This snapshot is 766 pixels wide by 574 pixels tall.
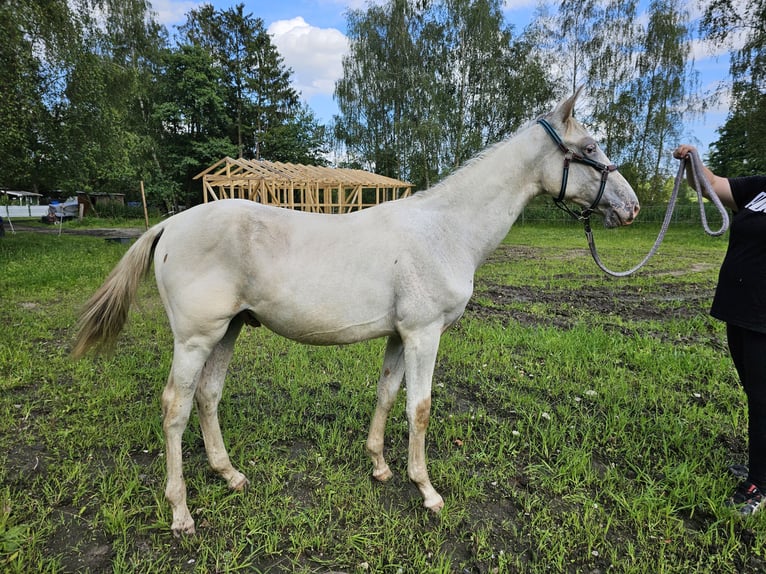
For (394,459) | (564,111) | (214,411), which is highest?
(564,111)

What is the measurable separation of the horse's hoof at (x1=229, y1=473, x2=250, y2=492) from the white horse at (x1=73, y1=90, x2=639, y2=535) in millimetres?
10

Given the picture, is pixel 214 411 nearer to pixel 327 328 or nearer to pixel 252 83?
pixel 327 328

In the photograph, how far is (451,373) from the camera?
169 inches

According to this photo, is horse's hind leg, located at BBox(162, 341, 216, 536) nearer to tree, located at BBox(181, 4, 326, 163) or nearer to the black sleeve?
the black sleeve

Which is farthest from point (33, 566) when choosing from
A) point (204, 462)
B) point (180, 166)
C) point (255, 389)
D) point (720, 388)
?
point (180, 166)

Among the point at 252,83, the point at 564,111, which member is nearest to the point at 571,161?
the point at 564,111

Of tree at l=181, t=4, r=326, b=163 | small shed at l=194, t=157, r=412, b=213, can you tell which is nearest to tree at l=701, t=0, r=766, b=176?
small shed at l=194, t=157, r=412, b=213

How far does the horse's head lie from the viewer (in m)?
2.45

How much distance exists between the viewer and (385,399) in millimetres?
2779

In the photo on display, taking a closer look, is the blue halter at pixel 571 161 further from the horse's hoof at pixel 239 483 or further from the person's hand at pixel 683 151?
the horse's hoof at pixel 239 483

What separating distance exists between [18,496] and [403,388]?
9.48 ft

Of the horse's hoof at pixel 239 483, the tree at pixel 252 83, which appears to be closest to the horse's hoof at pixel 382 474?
the horse's hoof at pixel 239 483

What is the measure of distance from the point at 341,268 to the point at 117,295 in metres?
1.41

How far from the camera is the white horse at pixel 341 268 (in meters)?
2.26
